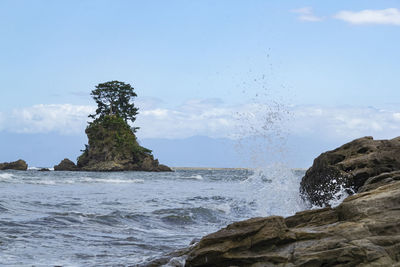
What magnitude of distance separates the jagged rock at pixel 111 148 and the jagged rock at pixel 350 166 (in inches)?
2470

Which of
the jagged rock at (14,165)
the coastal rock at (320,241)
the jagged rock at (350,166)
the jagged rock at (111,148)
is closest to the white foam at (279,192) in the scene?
the jagged rock at (350,166)

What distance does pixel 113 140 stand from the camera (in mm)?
75562

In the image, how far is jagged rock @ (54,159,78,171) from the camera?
78.9 meters

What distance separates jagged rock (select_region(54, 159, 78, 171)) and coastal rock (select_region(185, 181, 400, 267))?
7500 cm

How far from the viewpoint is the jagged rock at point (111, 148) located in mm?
75375

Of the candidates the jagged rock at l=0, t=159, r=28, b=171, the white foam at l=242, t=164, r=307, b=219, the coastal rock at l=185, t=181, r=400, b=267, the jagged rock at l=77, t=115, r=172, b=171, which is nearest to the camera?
the coastal rock at l=185, t=181, r=400, b=267

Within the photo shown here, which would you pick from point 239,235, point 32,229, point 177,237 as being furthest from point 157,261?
point 32,229

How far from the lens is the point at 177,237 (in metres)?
11.9

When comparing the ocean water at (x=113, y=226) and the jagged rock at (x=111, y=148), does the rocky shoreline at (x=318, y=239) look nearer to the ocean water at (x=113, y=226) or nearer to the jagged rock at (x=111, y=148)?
the ocean water at (x=113, y=226)

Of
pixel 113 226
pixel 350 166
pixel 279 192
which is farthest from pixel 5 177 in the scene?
pixel 350 166

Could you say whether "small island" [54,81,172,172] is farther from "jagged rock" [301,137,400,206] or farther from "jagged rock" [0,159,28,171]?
"jagged rock" [301,137,400,206]

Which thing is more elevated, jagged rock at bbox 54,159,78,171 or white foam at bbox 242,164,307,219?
jagged rock at bbox 54,159,78,171

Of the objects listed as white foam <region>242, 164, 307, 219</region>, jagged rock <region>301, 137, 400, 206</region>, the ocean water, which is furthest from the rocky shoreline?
white foam <region>242, 164, 307, 219</region>

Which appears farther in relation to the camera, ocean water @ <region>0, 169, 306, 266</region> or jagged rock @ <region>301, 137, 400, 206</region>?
jagged rock @ <region>301, 137, 400, 206</region>
